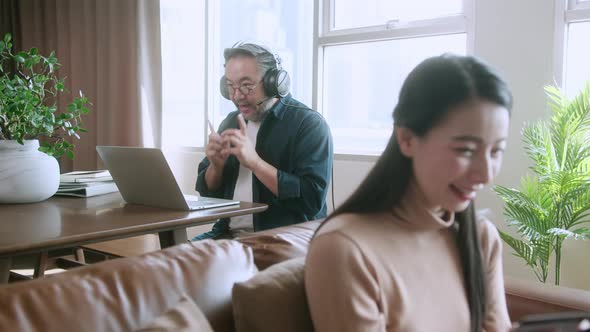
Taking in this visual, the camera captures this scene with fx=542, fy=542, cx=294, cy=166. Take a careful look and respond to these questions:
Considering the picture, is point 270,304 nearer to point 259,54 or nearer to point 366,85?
point 259,54

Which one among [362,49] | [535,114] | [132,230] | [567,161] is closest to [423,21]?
[362,49]

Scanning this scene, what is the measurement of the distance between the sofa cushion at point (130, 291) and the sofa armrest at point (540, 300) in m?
0.73

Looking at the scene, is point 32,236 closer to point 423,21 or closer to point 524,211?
point 524,211

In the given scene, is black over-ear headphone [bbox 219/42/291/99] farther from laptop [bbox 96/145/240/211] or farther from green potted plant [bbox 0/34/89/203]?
green potted plant [bbox 0/34/89/203]

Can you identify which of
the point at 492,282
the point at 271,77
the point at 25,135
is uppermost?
the point at 271,77

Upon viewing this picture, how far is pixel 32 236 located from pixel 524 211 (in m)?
1.87

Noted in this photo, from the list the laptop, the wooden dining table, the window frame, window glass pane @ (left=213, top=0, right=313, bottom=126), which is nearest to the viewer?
the wooden dining table

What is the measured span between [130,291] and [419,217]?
20.1 inches

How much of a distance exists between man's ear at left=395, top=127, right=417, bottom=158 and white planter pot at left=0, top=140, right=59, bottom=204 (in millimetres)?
1270

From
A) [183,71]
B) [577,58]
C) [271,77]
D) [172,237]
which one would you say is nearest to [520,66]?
[577,58]

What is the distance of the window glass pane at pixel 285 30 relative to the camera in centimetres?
357

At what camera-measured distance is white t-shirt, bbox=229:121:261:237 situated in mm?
1995

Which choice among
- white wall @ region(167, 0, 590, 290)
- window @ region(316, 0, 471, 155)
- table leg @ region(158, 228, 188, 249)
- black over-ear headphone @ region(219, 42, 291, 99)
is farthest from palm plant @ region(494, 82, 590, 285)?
table leg @ region(158, 228, 188, 249)

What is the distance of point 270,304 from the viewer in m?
0.94
